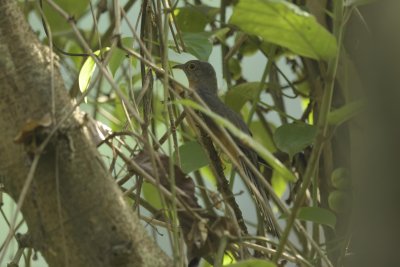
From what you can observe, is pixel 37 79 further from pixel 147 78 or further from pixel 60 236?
pixel 147 78

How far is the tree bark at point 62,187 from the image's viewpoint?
118 cm

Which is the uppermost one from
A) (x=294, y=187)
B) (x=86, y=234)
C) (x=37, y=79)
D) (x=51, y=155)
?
(x=37, y=79)

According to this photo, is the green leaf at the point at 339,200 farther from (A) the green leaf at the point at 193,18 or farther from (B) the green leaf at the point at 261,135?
(A) the green leaf at the point at 193,18

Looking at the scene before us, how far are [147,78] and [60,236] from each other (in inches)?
23.8

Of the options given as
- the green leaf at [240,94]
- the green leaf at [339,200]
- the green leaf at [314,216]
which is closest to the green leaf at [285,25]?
the green leaf at [314,216]

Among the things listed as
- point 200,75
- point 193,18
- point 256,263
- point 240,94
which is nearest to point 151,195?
point 240,94

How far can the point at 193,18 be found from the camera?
265 cm

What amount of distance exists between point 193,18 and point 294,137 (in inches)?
30.6

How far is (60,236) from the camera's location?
1.18 meters

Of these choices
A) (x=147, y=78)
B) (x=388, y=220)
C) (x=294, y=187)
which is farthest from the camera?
(x=294, y=187)

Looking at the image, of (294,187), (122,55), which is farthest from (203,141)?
(294,187)

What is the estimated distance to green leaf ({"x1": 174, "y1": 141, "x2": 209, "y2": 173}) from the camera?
2.03 meters

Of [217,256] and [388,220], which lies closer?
[388,220]

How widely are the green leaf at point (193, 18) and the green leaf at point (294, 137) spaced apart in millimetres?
713
